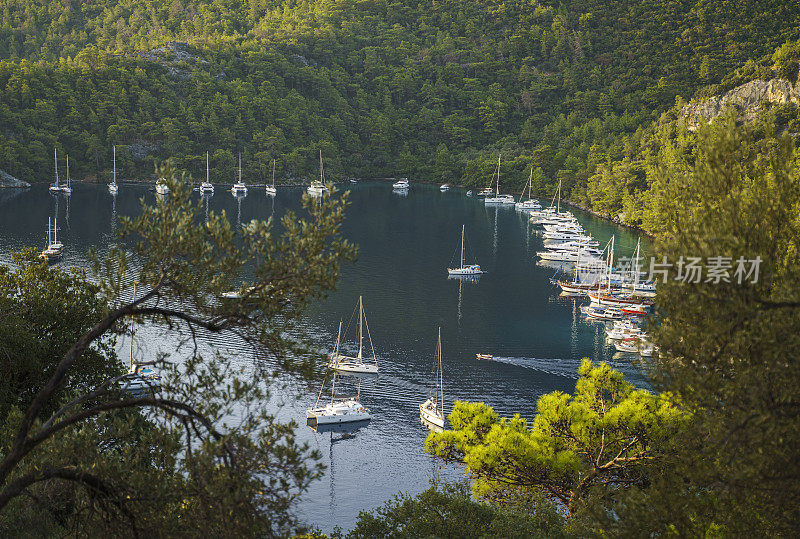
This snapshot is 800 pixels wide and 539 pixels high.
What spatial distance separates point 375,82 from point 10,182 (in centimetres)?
7463

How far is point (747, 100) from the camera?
101 m

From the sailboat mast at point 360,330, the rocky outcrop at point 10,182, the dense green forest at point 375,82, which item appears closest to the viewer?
the sailboat mast at point 360,330

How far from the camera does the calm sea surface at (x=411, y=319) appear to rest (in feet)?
110

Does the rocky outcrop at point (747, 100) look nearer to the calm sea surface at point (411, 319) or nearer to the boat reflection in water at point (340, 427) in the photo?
the calm sea surface at point (411, 319)

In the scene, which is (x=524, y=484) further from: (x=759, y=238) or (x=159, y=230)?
(x=159, y=230)

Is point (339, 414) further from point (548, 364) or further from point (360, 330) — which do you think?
point (548, 364)

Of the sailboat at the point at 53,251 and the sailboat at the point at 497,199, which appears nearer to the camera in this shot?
the sailboat at the point at 53,251

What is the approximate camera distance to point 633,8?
15950 centimetres

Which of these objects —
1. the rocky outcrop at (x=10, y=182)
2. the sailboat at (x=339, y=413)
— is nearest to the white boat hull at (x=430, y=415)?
the sailboat at (x=339, y=413)

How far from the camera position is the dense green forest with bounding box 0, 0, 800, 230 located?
11250 centimetres

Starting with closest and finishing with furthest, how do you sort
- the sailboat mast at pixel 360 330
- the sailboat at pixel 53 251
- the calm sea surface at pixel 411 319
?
the calm sea surface at pixel 411 319
the sailboat mast at pixel 360 330
the sailboat at pixel 53 251

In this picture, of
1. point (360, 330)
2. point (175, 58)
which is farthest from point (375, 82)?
point (360, 330)

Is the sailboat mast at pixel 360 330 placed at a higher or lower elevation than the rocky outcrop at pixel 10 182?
lower

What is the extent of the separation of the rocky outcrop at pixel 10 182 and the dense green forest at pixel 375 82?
6.58 feet
